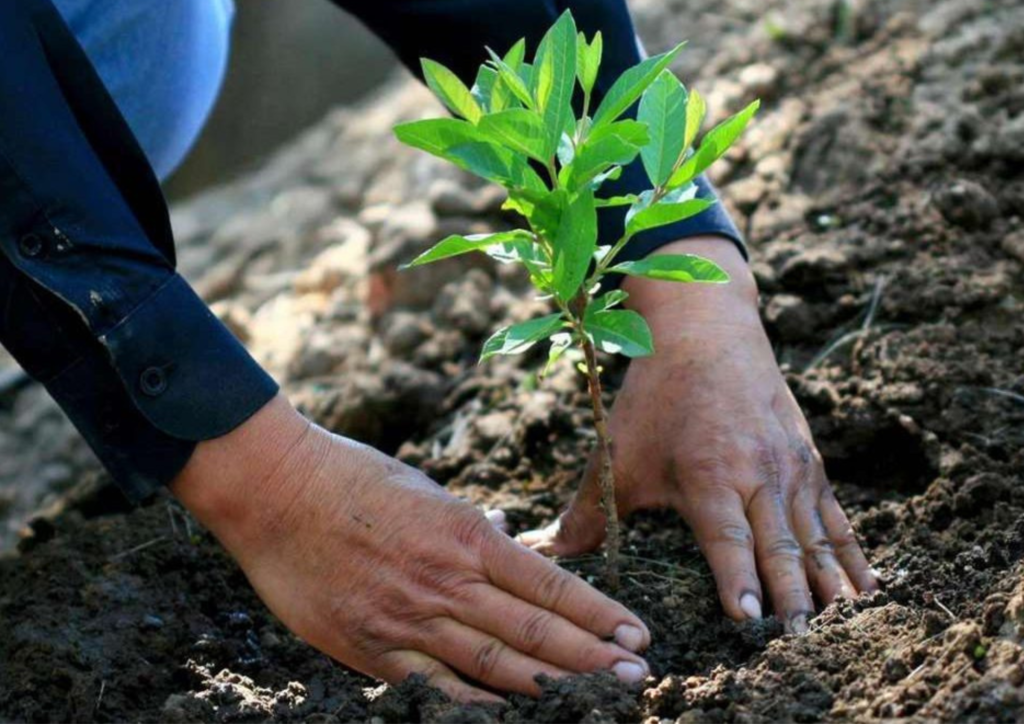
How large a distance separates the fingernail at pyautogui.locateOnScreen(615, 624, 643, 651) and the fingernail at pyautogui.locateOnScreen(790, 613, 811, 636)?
Answer: 225mm

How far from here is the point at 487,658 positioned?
5.67 feet

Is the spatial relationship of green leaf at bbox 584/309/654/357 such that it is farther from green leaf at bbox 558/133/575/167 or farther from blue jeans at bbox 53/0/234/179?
blue jeans at bbox 53/0/234/179

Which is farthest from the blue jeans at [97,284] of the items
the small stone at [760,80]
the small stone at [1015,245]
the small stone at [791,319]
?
the small stone at [760,80]

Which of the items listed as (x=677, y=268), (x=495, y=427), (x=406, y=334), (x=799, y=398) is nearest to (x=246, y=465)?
(x=677, y=268)

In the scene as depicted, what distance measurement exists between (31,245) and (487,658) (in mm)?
756

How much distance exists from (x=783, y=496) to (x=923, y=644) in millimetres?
399

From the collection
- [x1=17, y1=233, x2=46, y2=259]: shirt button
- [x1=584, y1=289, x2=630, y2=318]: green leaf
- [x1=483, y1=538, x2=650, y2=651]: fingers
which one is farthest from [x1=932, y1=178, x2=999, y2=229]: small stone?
[x1=17, y1=233, x2=46, y2=259]: shirt button

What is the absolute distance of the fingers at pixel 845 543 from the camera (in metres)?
1.93

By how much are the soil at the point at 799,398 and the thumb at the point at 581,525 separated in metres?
0.06

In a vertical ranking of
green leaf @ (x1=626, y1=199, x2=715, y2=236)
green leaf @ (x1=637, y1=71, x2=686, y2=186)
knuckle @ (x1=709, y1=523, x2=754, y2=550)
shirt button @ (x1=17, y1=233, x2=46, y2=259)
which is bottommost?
knuckle @ (x1=709, y1=523, x2=754, y2=550)

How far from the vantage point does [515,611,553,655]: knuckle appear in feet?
5.64

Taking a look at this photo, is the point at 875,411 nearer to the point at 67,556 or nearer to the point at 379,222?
the point at 67,556

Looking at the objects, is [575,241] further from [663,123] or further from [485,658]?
[485,658]

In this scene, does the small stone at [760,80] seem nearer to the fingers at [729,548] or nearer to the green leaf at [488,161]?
the fingers at [729,548]
